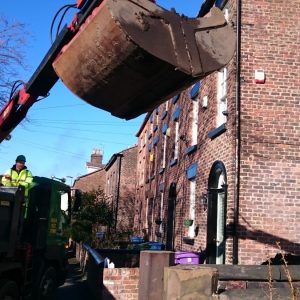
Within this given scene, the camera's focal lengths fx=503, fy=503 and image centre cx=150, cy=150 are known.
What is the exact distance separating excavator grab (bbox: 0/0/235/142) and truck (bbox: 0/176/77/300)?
2.54 m

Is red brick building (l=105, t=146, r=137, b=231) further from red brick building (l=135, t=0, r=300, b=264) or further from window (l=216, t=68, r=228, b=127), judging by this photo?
window (l=216, t=68, r=228, b=127)

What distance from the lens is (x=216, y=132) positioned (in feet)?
39.4

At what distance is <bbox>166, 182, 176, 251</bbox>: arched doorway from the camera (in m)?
17.3

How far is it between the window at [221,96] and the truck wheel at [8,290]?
642 cm

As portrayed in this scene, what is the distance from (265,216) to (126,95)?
602 cm

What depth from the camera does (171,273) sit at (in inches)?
219

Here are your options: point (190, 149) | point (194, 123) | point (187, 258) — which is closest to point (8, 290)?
point (187, 258)

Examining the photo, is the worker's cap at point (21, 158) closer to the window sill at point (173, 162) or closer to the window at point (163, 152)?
the window sill at point (173, 162)

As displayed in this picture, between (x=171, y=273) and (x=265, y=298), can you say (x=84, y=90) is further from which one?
(x=265, y=298)

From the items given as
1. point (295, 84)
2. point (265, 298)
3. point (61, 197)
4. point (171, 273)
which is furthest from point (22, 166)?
point (295, 84)

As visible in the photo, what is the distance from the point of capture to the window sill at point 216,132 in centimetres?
1155

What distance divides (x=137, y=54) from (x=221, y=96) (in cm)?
772

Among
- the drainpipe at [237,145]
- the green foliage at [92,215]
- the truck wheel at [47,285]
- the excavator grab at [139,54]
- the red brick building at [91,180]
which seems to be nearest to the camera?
the excavator grab at [139,54]

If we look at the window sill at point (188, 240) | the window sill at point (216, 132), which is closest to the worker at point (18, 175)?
the window sill at point (216, 132)
